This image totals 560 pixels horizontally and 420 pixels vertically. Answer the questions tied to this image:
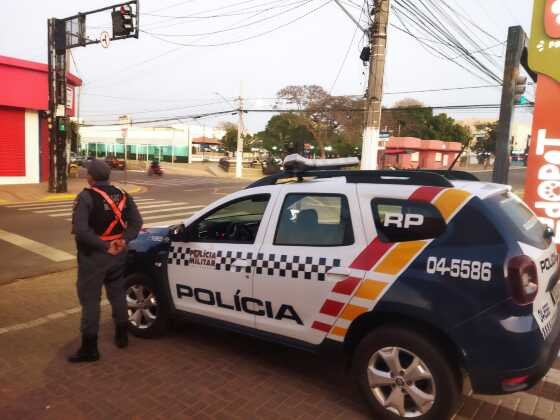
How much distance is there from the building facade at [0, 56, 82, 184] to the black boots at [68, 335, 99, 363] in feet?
59.0

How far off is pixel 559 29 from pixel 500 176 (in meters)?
2.67

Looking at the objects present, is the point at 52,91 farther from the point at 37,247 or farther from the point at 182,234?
the point at 182,234

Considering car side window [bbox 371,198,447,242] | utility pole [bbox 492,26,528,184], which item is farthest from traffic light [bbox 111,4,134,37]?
car side window [bbox 371,198,447,242]

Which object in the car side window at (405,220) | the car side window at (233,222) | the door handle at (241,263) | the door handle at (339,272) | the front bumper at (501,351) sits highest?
the car side window at (405,220)

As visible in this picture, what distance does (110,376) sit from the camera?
12.3 feet

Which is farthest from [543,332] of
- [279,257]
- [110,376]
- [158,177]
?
[158,177]

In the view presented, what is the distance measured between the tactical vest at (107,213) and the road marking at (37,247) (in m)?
4.78

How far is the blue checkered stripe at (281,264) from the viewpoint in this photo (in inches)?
129

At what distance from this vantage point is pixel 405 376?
9.68ft

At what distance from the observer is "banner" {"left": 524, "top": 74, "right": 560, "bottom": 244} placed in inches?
311

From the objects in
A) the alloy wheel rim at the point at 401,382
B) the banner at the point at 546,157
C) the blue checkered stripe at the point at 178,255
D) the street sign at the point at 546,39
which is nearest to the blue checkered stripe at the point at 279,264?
the blue checkered stripe at the point at 178,255

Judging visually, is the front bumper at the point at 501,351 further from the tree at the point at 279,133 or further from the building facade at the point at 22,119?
the tree at the point at 279,133

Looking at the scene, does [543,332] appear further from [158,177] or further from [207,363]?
[158,177]

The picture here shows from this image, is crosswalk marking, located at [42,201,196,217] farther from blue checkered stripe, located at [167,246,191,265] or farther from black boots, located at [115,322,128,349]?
blue checkered stripe, located at [167,246,191,265]
